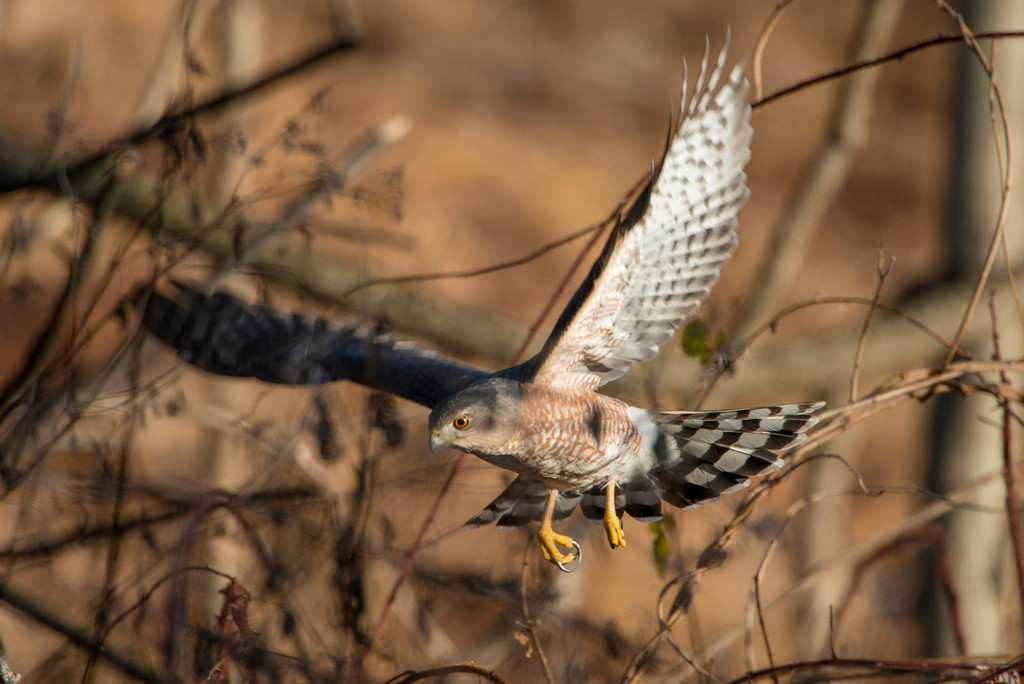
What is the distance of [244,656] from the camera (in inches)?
87.7

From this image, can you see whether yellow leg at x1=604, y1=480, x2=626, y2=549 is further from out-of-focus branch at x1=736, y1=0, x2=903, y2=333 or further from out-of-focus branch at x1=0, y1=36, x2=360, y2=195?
out-of-focus branch at x1=736, y1=0, x2=903, y2=333

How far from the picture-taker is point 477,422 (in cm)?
301

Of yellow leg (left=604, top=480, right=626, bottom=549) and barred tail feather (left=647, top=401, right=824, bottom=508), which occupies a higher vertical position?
barred tail feather (left=647, top=401, right=824, bottom=508)

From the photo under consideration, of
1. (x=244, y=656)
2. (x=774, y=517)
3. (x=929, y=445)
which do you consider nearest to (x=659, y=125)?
(x=929, y=445)

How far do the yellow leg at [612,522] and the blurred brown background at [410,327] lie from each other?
34cm

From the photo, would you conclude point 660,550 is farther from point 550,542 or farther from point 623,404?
point 623,404

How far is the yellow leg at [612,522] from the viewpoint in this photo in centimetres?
324

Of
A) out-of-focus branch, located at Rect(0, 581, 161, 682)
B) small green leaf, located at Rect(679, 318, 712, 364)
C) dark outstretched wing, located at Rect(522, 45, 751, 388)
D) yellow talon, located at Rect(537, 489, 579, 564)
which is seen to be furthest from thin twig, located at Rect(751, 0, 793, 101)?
out-of-focus branch, located at Rect(0, 581, 161, 682)

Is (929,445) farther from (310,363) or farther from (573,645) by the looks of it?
(310,363)

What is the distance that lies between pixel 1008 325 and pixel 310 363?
5.21 meters

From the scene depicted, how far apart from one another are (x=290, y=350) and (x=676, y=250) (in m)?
1.77

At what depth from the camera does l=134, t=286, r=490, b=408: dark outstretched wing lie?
3.53 metres

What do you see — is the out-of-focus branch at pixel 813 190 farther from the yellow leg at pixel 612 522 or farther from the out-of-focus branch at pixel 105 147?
the out-of-focus branch at pixel 105 147

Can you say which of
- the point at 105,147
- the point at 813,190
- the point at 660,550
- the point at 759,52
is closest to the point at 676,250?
the point at 759,52
